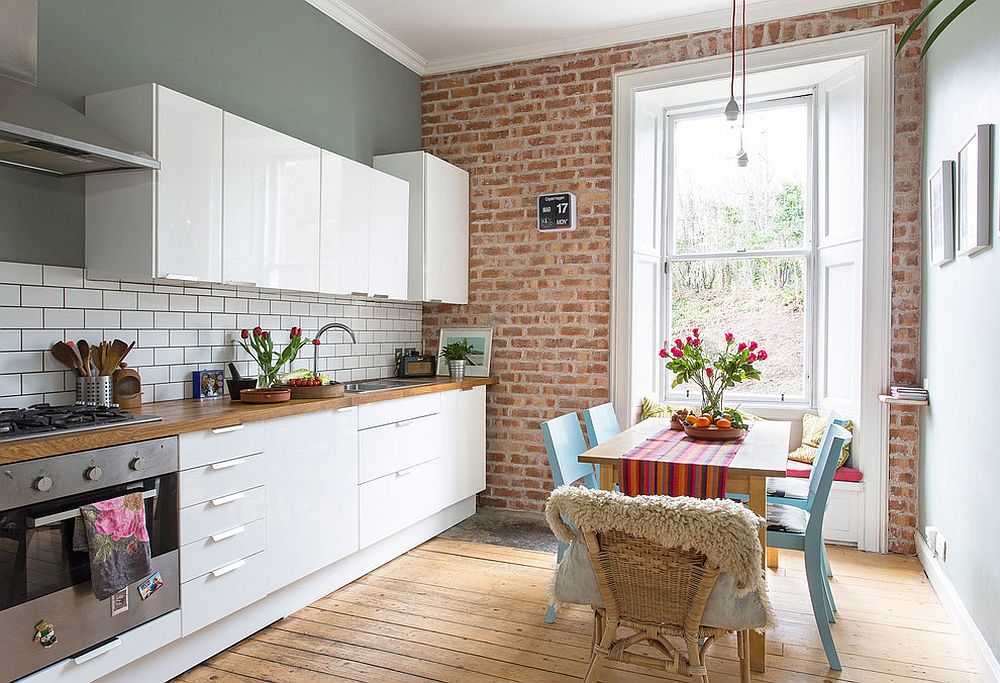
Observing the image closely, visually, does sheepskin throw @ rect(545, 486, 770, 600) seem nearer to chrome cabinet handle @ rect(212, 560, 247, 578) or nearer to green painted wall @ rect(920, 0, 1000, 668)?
green painted wall @ rect(920, 0, 1000, 668)

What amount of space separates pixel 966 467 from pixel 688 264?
2.44 meters

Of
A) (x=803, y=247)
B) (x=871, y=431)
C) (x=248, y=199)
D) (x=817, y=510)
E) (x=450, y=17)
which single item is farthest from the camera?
(x=803, y=247)

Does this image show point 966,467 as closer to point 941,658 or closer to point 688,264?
point 941,658

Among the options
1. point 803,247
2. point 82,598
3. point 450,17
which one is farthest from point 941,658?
point 450,17

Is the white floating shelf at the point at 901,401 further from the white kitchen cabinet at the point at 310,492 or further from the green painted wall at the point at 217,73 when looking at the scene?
the green painted wall at the point at 217,73

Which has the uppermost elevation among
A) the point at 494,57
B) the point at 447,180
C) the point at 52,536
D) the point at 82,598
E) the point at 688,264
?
the point at 494,57

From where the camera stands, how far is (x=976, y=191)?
271cm

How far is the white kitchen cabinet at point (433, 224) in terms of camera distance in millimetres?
4547

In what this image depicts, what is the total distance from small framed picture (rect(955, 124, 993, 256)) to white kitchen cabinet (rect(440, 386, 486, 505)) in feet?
9.13

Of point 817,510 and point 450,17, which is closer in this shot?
point 817,510

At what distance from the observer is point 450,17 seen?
14.5ft

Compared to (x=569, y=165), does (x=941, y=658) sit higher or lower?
lower

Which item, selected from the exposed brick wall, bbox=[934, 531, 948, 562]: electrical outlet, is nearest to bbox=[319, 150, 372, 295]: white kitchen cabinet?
the exposed brick wall

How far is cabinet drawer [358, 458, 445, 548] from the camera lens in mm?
3633
